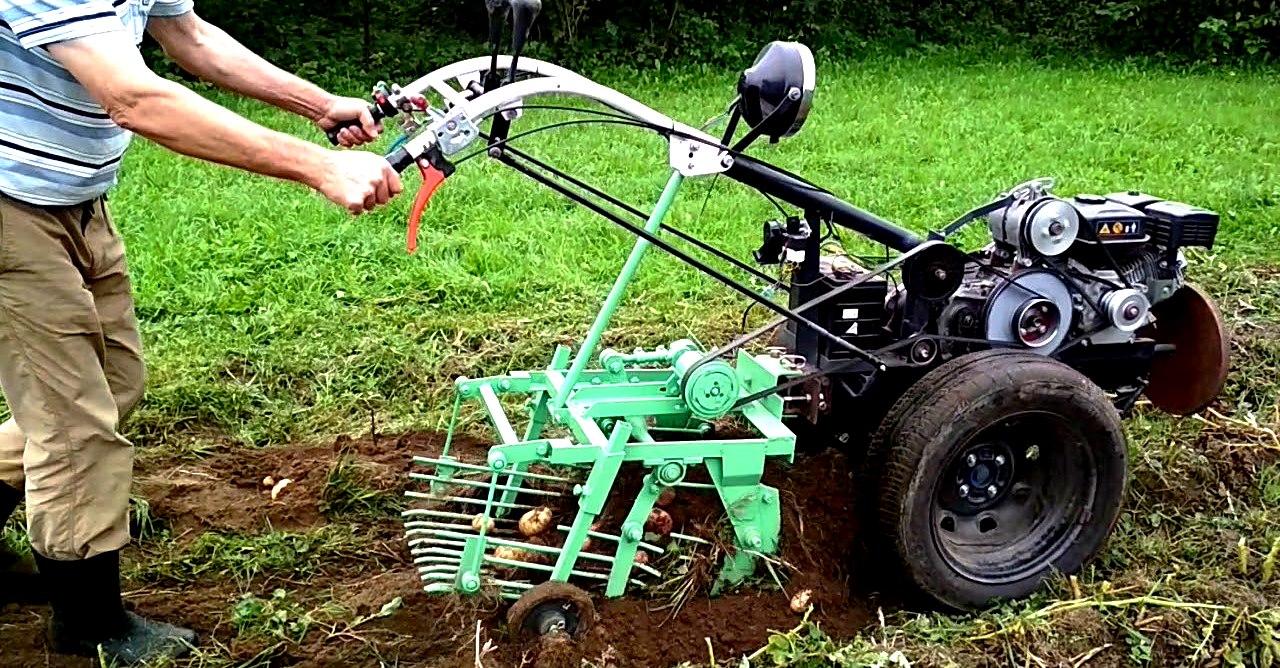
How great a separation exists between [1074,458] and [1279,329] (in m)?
2.59

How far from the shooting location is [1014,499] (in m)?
3.87

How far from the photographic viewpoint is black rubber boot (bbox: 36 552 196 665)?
333cm

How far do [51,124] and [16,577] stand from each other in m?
1.47

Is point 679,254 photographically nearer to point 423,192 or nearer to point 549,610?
point 423,192

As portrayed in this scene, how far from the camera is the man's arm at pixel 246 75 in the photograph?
3.53m

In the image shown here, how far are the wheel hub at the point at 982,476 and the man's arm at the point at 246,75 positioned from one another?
188 centimetres

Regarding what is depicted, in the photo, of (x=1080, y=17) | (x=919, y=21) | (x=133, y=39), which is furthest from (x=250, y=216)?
(x=1080, y=17)

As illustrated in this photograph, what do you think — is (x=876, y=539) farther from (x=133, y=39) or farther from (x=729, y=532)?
(x=133, y=39)

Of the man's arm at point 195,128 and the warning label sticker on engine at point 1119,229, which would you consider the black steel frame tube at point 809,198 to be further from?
the man's arm at point 195,128

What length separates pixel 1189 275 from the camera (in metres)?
6.41

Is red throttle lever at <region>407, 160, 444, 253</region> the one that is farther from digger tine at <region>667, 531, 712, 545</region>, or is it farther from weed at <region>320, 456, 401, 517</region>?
weed at <region>320, 456, 401, 517</region>

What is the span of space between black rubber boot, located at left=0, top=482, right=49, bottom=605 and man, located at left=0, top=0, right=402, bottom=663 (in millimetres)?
17

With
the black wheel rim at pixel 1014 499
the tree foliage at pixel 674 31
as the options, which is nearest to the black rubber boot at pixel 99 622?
the black wheel rim at pixel 1014 499

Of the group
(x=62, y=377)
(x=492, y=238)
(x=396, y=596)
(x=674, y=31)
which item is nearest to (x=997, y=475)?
(x=396, y=596)
